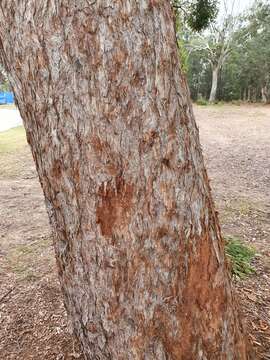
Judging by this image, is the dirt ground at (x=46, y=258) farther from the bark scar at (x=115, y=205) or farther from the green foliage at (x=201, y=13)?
the green foliage at (x=201, y=13)

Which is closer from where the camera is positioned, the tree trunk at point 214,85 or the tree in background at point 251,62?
the tree in background at point 251,62

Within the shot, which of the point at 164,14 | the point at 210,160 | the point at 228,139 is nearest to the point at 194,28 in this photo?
the point at 210,160

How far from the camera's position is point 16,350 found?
5.27ft

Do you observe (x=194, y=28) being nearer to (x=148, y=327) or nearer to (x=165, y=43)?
(x=165, y=43)

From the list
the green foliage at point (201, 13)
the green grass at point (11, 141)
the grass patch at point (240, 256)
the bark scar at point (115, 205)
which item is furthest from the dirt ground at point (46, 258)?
the green foliage at point (201, 13)

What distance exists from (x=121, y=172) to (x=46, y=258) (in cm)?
188

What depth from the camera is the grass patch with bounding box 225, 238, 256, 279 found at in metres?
2.20

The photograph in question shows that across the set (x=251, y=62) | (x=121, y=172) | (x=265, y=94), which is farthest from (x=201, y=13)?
(x=265, y=94)

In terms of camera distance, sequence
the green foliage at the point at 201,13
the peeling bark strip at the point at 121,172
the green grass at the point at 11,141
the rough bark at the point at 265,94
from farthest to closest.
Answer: the rough bark at the point at 265,94 < the green grass at the point at 11,141 < the green foliage at the point at 201,13 < the peeling bark strip at the point at 121,172

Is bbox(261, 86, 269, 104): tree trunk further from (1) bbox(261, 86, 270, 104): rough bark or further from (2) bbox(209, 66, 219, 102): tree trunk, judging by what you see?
(2) bbox(209, 66, 219, 102): tree trunk

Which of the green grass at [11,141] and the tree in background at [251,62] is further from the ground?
the tree in background at [251,62]

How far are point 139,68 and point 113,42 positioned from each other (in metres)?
Answer: 0.09

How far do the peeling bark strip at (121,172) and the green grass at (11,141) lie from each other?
22.5ft

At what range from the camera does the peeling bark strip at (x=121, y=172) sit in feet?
2.79
